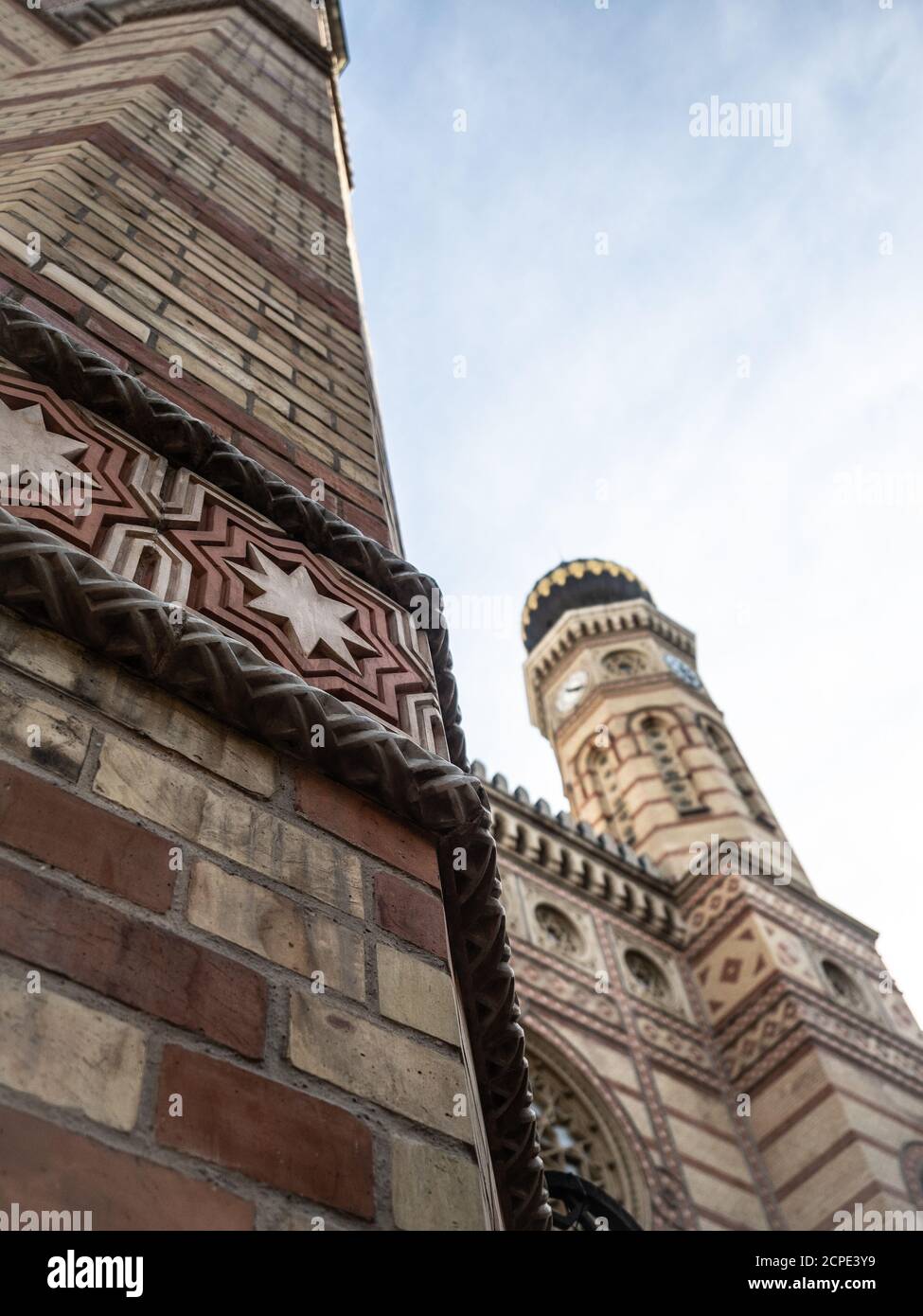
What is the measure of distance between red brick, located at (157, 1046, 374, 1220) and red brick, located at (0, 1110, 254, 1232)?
32 mm

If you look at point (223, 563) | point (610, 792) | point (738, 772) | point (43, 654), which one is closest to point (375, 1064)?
point (43, 654)

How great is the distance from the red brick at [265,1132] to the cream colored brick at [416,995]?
6.1 inches

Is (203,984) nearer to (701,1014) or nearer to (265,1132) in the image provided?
(265,1132)

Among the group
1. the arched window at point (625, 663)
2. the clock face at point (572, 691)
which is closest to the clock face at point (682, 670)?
the arched window at point (625, 663)

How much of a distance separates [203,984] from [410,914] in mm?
301

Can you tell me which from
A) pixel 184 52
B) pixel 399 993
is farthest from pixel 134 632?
pixel 184 52

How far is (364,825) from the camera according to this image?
4.12 ft

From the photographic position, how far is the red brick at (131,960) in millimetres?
867

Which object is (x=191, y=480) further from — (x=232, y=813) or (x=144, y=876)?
(x=144, y=876)

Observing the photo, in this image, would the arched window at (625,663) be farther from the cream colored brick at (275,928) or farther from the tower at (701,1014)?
the cream colored brick at (275,928)

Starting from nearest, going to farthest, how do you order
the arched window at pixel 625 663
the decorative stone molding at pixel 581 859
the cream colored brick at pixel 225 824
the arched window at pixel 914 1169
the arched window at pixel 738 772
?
the cream colored brick at pixel 225 824 → the arched window at pixel 914 1169 → the decorative stone molding at pixel 581 859 → the arched window at pixel 738 772 → the arched window at pixel 625 663

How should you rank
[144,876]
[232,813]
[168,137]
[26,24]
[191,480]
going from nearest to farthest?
[144,876], [232,813], [191,480], [168,137], [26,24]

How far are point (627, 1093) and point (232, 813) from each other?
8.52 metres

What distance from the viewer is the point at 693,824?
12977 millimetres
